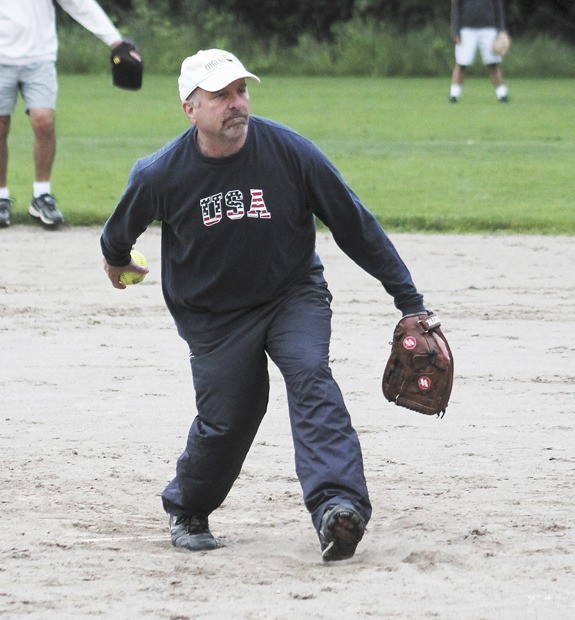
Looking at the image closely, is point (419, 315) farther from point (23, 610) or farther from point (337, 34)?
point (337, 34)

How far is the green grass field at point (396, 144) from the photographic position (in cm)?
1184

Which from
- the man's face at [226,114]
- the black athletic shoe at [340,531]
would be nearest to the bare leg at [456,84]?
the man's face at [226,114]

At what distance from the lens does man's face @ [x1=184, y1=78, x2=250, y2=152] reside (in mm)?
4582

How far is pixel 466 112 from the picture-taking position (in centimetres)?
2011

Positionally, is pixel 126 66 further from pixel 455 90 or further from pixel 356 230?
pixel 455 90

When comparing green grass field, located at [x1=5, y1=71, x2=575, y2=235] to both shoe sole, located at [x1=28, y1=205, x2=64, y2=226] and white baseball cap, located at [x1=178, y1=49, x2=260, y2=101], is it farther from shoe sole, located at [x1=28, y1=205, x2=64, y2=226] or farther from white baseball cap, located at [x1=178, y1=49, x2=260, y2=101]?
white baseball cap, located at [x1=178, y1=49, x2=260, y2=101]

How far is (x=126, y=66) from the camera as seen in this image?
35.4 feet

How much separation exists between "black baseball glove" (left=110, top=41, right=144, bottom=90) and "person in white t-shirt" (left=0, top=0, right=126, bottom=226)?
86 millimetres

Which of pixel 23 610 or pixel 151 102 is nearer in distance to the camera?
pixel 23 610

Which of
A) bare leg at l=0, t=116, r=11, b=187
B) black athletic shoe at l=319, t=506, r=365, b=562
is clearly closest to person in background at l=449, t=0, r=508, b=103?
bare leg at l=0, t=116, r=11, b=187

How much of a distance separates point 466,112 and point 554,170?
6.24 meters

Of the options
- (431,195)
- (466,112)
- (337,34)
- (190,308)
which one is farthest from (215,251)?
(337,34)

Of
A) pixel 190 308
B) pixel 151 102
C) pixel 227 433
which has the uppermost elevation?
pixel 190 308

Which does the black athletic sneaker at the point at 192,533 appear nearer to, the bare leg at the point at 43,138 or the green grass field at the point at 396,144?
the bare leg at the point at 43,138
